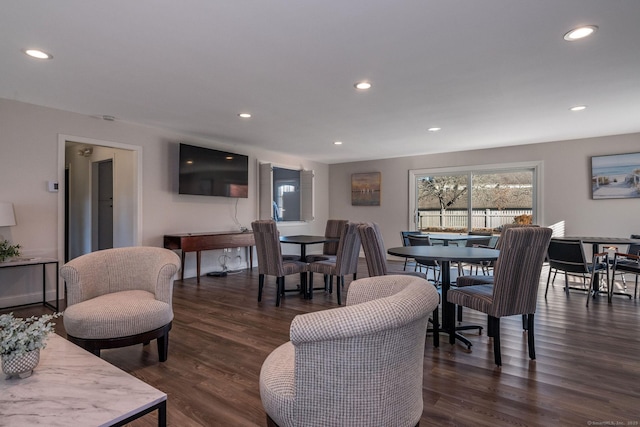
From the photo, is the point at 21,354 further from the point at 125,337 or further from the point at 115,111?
the point at 115,111

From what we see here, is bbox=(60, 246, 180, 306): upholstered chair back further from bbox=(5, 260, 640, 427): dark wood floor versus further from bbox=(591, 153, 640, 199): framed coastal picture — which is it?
bbox=(591, 153, 640, 199): framed coastal picture

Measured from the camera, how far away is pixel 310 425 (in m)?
1.16

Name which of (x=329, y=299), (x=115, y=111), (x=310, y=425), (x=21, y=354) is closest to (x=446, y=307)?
(x=329, y=299)

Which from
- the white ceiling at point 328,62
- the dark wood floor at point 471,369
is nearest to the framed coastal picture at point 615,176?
the white ceiling at point 328,62

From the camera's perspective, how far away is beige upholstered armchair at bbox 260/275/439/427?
1095 millimetres

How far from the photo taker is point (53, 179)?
4.16 meters

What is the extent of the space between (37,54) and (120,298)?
2.04 metres

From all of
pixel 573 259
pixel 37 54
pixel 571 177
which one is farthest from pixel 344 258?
pixel 571 177

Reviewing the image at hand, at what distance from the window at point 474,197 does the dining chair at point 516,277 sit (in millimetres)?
4539

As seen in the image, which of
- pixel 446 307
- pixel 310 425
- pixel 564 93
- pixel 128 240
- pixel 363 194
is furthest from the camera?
pixel 363 194

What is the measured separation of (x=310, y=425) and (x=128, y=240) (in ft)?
16.2

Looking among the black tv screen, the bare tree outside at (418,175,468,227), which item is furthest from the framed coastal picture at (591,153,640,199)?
the black tv screen

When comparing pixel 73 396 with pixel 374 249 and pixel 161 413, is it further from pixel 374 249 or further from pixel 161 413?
pixel 374 249

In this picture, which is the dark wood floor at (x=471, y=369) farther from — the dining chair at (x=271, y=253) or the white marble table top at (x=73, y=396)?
the white marble table top at (x=73, y=396)
